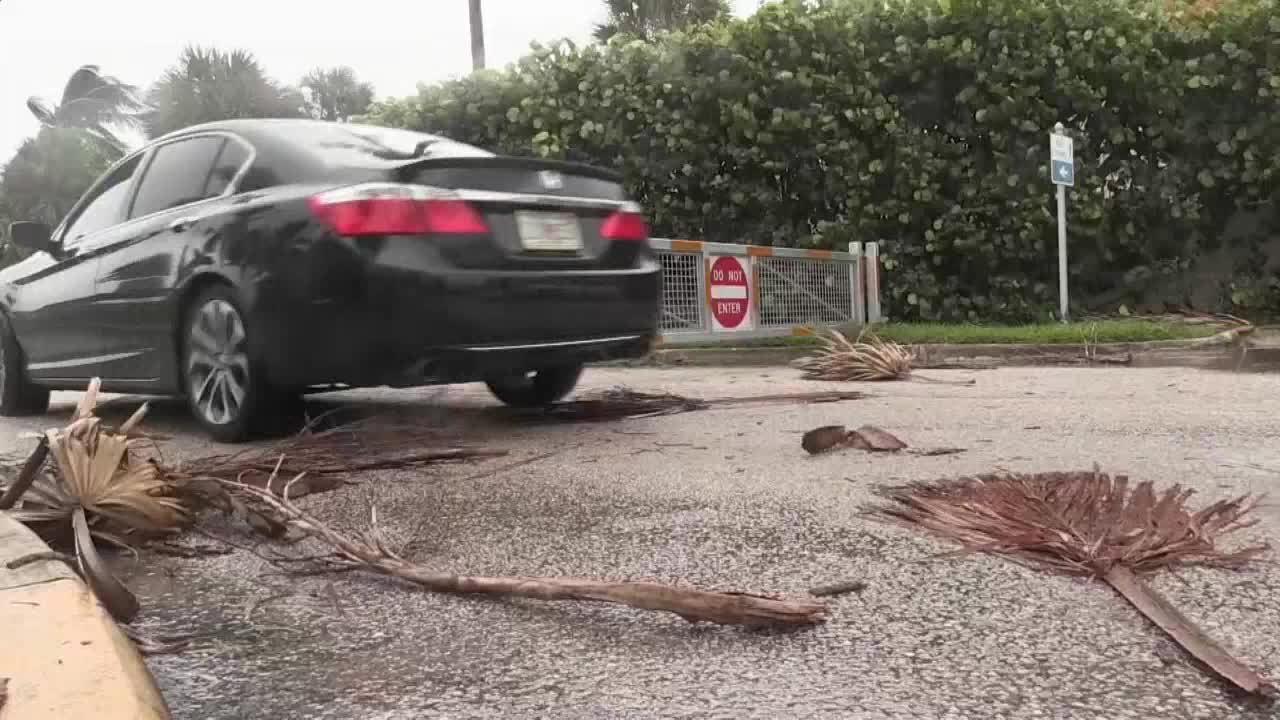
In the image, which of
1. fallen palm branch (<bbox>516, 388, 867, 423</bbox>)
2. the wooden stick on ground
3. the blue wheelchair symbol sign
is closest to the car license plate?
fallen palm branch (<bbox>516, 388, 867, 423</bbox>)

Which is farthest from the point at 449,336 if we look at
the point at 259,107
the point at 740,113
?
the point at 259,107

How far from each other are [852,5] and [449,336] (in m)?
8.09

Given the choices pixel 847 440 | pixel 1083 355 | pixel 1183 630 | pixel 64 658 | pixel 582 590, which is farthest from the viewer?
pixel 1083 355

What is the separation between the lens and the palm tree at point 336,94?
2602 cm

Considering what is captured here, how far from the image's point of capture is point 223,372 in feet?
14.8

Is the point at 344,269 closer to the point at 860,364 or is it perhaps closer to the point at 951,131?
the point at 860,364

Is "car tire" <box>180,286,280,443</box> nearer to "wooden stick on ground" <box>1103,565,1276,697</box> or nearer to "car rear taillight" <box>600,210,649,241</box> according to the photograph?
"car rear taillight" <box>600,210,649,241</box>

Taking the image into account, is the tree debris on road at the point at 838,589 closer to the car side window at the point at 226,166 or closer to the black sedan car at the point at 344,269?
the black sedan car at the point at 344,269

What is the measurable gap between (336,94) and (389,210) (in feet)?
78.9

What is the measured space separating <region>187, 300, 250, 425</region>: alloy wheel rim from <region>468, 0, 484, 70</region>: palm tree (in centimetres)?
1934

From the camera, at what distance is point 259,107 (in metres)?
24.5

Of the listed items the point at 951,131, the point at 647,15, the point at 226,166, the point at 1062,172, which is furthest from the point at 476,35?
the point at 226,166

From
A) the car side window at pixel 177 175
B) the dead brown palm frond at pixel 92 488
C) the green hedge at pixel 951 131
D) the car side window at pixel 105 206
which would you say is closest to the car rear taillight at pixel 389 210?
the car side window at pixel 177 175

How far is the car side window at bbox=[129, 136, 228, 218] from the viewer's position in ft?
15.9
